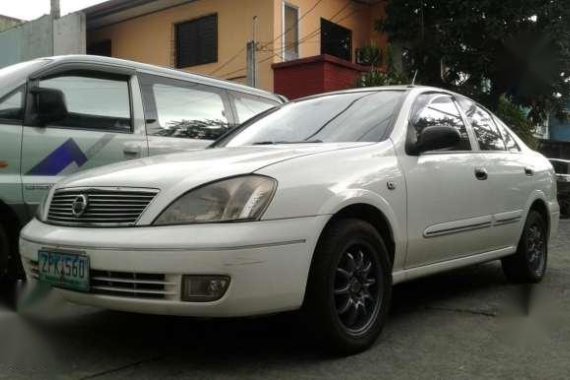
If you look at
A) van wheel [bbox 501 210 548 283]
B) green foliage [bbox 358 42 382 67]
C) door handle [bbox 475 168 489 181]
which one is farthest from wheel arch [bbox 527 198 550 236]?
green foliage [bbox 358 42 382 67]

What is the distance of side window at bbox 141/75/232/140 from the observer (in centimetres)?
555

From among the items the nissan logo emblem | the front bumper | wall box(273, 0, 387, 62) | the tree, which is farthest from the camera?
wall box(273, 0, 387, 62)

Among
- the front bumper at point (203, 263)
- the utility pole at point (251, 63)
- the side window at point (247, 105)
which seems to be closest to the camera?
the front bumper at point (203, 263)

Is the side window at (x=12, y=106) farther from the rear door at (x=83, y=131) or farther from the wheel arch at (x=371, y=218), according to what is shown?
the wheel arch at (x=371, y=218)

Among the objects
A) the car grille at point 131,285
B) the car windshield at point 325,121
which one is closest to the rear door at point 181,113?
the car windshield at point 325,121

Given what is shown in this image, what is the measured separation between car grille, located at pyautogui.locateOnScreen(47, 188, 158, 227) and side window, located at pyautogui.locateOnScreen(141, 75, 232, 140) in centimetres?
209

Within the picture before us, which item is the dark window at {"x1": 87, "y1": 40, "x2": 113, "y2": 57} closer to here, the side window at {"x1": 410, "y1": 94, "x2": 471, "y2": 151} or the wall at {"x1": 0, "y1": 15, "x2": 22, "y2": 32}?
the wall at {"x1": 0, "y1": 15, "x2": 22, "y2": 32}

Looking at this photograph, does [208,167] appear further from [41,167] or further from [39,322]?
[41,167]

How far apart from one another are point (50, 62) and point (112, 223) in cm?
224

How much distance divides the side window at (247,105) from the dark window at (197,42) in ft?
30.5

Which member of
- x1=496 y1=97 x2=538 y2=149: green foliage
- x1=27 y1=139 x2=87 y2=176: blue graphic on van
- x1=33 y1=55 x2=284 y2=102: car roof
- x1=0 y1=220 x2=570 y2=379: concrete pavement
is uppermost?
x1=496 y1=97 x2=538 y2=149: green foliage

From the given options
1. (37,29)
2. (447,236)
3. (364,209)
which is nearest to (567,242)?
(447,236)

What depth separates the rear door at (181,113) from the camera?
18.1 feet

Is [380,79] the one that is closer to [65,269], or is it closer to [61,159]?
[61,159]
